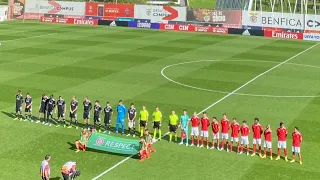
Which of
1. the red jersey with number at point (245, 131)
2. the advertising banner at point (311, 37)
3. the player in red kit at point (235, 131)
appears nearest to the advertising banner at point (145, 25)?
the advertising banner at point (311, 37)

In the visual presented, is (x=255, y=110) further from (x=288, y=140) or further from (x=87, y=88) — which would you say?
(x=87, y=88)

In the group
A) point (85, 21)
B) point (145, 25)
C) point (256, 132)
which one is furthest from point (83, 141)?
point (85, 21)

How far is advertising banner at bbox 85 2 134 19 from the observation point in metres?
74.6

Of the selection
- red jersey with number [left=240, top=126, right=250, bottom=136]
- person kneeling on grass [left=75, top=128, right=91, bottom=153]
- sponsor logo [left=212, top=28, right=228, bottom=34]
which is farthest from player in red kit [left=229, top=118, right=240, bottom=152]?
sponsor logo [left=212, top=28, right=228, bottom=34]

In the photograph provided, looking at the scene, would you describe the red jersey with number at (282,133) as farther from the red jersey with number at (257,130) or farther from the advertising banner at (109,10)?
the advertising banner at (109,10)

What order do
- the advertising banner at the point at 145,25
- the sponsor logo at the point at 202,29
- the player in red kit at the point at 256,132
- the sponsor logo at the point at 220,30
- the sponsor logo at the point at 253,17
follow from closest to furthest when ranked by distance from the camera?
the player in red kit at the point at 256,132 → the sponsor logo at the point at 253,17 → the sponsor logo at the point at 220,30 → the sponsor logo at the point at 202,29 → the advertising banner at the point at 145,25

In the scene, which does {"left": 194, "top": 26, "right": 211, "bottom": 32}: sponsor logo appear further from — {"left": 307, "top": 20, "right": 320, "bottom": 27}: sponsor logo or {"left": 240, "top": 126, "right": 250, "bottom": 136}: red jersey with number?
{"left": 240, "top": 126, "right": 250, "bottom": 136}: red jersey with number

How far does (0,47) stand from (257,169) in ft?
121

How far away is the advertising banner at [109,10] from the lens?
7462cm

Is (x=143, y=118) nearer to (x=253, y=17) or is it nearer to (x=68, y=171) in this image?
(x=68, y=171)

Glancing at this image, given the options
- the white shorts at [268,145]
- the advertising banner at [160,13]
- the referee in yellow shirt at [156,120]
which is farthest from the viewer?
the advertising banner at [160,13]

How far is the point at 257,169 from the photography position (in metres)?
19.9

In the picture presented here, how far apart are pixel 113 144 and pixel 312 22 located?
5094 cm

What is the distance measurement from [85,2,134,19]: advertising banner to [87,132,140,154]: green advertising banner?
5474 centimetres
